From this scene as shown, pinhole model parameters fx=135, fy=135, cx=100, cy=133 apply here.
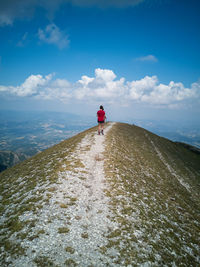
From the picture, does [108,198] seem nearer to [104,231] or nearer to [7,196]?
[104,231]

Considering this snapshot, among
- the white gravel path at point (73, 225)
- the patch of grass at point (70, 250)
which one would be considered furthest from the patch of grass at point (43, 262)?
the patch of grass at point (70, 250)

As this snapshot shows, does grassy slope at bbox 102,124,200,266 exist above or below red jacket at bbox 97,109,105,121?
below

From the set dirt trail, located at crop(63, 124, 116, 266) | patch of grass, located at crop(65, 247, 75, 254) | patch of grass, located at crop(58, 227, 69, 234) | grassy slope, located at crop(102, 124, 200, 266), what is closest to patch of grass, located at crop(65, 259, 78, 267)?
dirt trail, located at crop(63, 124, 116, 266)

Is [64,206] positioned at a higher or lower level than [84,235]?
higher

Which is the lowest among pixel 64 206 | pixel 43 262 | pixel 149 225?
pixel 149 225

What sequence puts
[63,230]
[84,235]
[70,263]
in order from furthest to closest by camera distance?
[63,230]
[84,235]
[70,263]

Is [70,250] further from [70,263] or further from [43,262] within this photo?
[43,262]

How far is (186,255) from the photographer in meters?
9.44

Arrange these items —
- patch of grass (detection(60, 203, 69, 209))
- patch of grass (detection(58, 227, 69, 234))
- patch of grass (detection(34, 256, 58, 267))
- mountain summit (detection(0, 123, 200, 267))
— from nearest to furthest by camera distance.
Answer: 1. patch of grass (detection(34, 256, 58, 267))
2. mountain summit (detection(0, 123, 200, 267))
3. patch of grass (detection(58, 227, 69, 234))
4. patch of grass (detection(60, 203, 69, 209))

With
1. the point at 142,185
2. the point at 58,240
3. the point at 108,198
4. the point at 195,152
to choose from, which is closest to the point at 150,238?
the point at 108,198

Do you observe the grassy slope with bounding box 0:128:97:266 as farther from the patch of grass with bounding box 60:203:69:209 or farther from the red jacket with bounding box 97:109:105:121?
the red jacket with bounding box 97:109:105:121

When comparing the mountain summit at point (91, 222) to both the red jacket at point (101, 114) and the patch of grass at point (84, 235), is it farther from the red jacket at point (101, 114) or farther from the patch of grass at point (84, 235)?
the red jacket at point (101, 114)

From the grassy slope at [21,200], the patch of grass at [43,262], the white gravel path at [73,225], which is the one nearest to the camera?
the patch of grass at [43,262]

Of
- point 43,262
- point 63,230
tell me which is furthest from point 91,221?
point 43,262
